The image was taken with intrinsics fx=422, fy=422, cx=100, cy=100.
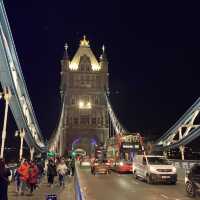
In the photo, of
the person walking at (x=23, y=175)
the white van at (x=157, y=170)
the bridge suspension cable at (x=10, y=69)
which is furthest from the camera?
the bridge suspension cable at (x=10, y=69)

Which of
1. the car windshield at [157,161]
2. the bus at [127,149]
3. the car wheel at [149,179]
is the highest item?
the bus at [127,149]

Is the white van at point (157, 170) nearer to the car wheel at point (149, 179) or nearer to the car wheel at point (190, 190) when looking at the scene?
the car wheel at point (149, 179)

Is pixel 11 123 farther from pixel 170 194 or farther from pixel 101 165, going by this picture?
pixel 170 194

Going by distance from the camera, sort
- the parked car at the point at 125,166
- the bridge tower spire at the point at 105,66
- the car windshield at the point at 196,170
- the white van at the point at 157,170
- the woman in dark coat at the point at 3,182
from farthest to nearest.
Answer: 1. the bridge tower spire at the point at 105,66
2. the parked car at the point at 125,166
3. the white van at the point at 157,170
4. the car windshield at the point at 196,170
5. the woman in dark coat at the point at 3,182

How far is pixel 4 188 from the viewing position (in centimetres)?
1395

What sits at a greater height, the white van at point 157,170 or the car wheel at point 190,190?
the white van at point 157,170

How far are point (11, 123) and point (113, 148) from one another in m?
47.4

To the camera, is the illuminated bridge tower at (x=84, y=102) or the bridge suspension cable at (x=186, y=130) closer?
the bridge suspension cable at (x=186, y=130)

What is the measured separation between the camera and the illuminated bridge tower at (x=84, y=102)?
133 m

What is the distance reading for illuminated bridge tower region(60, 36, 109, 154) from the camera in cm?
13262

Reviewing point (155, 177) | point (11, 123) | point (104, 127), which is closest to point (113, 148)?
point (155, 177)

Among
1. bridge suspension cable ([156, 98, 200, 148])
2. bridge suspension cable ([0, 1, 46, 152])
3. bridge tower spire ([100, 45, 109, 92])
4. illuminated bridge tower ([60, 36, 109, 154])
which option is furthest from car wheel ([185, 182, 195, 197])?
Answer: bridge tower spire ([100, 45, 109, 92])

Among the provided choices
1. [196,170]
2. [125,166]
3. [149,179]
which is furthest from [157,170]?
[125,166]

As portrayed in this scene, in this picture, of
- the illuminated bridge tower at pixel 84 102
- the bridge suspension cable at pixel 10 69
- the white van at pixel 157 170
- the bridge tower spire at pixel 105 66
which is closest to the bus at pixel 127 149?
the bridge suspension cable at pixel 10 69
